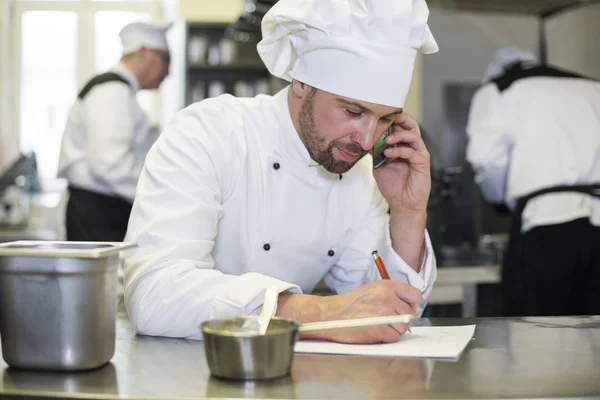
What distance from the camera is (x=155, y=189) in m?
1.61

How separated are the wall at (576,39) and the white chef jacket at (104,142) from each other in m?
2.81

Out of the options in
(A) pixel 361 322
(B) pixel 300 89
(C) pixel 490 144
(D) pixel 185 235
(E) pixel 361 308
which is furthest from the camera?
(C) pixel 490 144

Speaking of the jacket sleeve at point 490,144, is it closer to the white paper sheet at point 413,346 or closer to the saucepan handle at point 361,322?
the white paper sheet at point 413,346

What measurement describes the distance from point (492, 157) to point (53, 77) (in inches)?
224

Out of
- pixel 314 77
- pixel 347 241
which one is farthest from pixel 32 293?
pixel 347 241

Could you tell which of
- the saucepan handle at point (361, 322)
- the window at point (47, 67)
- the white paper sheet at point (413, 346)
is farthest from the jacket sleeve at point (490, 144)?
the window at point (47, 67)

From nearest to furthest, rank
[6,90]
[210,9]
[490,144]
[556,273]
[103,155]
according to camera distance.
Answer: [556,273] → [490,144] → [103,155] → [210,9] → [6,90]

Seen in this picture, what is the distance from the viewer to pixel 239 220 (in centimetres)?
182

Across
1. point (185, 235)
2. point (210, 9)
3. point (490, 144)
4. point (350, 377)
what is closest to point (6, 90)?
point (210, 9)

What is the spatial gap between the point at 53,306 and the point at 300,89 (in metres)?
0.88

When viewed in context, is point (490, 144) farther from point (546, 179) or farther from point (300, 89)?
point (300, 89)

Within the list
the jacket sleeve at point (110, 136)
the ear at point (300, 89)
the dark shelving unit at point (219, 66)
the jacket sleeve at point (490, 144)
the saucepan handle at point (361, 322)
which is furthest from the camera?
the dark shelving unit at point (219, 66)

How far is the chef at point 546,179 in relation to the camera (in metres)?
3.19

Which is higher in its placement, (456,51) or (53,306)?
(456,51)
